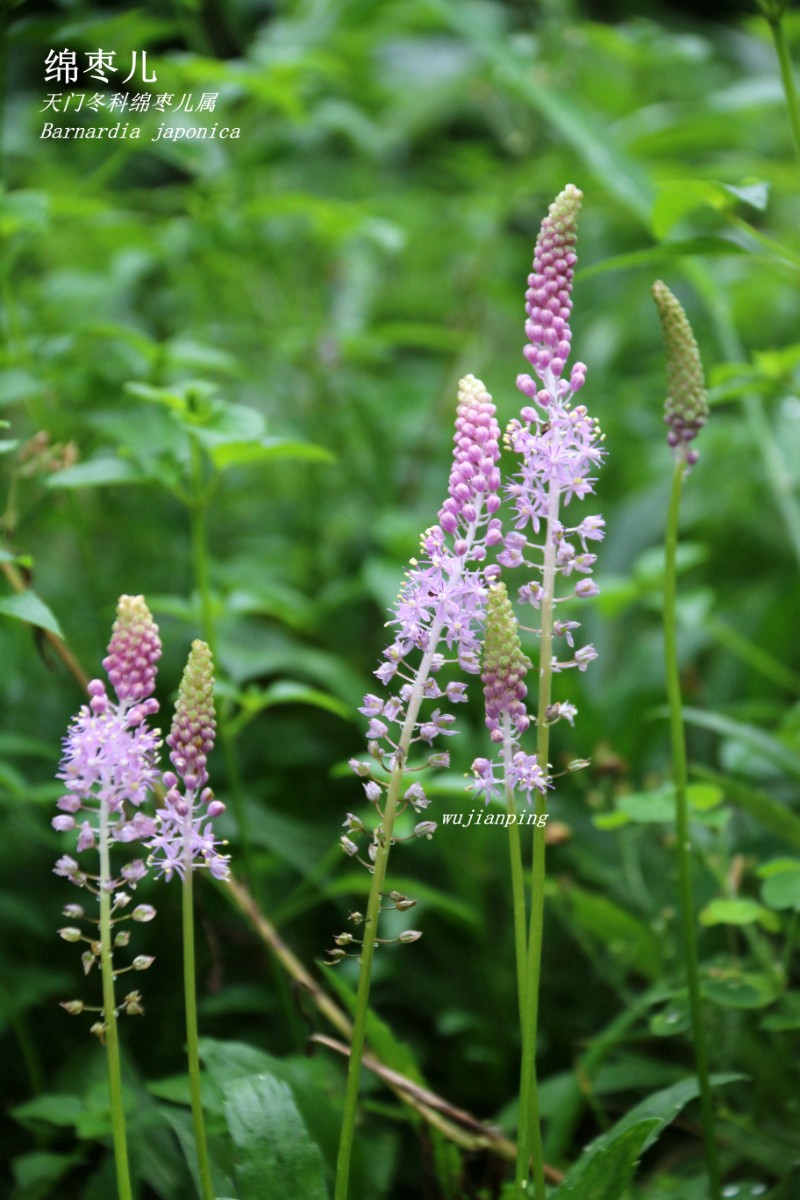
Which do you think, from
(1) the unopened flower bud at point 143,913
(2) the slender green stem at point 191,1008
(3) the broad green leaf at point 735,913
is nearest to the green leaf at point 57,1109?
(2) the slender green stem at point 191,1008

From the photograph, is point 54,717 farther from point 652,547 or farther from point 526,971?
point 652,547

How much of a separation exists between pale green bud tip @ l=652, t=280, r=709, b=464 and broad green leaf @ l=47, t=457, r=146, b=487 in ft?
2.60

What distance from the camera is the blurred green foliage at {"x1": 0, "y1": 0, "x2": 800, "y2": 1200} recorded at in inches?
60.2

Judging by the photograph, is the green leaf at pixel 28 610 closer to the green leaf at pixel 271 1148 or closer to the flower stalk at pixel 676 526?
the green leaf at pixel 271 1148

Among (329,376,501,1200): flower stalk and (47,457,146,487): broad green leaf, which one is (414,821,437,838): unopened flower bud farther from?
(47,457,146,487): broad green leaf

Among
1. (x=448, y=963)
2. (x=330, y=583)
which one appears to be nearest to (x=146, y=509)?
(x=330, y=583)

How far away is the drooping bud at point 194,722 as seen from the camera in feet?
3.11

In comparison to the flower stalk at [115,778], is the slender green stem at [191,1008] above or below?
below

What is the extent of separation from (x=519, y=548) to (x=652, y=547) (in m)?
1.96

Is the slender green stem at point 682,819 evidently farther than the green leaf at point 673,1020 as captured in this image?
No

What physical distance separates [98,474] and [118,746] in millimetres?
704

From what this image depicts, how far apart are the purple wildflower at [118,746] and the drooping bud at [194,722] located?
25 millimetres

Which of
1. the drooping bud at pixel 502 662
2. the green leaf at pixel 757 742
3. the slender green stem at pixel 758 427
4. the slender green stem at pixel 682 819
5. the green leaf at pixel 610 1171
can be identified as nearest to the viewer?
the drooping bud at pixel 502 662

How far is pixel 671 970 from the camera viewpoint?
1.74 metres
